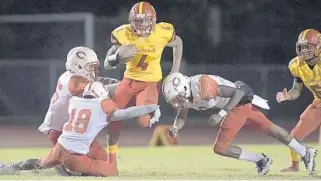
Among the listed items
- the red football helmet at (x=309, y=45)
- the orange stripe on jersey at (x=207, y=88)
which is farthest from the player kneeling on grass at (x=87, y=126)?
the red football helmet at (x=309, y=45)

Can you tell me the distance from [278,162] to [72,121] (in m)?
2.16

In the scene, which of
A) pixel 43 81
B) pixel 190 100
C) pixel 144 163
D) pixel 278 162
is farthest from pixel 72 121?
pixel 43 81

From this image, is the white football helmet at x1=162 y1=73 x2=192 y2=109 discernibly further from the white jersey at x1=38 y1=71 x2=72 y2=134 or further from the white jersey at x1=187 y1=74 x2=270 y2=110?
the white jersey at x1=38 y1=71 x2=72 y2=134

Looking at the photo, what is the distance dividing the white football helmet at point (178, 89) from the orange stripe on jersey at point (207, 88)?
3.3 inches

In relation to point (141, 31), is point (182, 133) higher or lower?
lower

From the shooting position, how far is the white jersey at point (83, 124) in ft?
18.6

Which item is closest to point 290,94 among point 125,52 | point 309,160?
point 309,160

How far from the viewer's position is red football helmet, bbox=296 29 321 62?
6.21 metres

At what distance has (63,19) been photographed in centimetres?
1144

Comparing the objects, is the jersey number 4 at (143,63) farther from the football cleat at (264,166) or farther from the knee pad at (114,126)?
the football cleat at (264,166)

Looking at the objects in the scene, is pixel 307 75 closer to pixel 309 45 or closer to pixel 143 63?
pixel 309 45

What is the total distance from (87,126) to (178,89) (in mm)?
646

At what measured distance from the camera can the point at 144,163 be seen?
713 cm

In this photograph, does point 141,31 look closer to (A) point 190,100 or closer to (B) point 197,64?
(A) point 190,100
